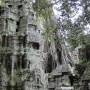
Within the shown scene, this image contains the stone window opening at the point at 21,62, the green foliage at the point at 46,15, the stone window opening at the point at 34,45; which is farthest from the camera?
the green foliage at the point at 46,15

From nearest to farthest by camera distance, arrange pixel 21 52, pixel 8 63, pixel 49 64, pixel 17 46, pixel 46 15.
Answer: pixel 8 63, pixel 21 52, pixel 17 46, pixel 46 15, pixel 49 64

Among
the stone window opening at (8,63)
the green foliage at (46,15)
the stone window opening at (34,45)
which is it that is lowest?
the stone window opening at (8,63)

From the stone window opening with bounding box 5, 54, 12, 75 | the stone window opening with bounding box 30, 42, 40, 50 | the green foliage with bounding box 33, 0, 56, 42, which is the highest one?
the green foliage with bounding box 33, 0, 56, 42

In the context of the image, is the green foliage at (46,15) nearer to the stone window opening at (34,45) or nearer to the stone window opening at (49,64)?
the stone window opening at (49,64)

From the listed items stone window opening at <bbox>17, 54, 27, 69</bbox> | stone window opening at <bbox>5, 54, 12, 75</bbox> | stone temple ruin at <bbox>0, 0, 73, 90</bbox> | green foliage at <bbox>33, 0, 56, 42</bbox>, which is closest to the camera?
stone temple ruin at <bbox>0, 0, 73, 90</bbox>

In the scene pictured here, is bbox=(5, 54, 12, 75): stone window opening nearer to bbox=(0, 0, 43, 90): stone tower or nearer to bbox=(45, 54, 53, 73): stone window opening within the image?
bbox=(0, 0, 43, 90): stone tower

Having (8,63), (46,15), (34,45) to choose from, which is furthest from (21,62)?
(46,15)

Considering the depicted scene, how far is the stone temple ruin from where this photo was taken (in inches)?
377

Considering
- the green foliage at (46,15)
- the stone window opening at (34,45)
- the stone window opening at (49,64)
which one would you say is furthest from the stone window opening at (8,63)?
the stone window opening at (49,64)

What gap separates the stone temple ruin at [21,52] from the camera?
377 inches

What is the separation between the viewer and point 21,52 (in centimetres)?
991

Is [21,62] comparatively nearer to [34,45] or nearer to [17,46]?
[17,46]

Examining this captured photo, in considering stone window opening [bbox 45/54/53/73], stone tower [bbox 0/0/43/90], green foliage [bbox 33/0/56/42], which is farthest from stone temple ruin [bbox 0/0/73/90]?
stone window opening [bbox 45/54/53/73]

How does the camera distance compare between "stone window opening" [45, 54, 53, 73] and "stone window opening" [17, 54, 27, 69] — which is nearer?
"stone window opening" [17, 54, 27, 69]
